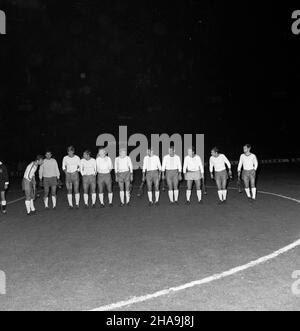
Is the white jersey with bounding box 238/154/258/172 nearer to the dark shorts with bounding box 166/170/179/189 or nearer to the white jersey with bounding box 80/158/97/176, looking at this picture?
the dark shorts with bounding box 166/170/179/189

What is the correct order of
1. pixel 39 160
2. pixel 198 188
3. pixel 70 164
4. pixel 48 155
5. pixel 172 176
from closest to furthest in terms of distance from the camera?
pixel 39 160 < pixel 48 155 < pixel 70 164 < pixel 172 176 < pixel 198 188

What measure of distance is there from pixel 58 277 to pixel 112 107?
151 ft

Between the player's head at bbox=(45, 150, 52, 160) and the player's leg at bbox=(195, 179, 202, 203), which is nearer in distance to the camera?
the player's head at bbox=(45, 150, 52, 160)

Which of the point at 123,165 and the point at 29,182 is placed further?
the point at 123,165

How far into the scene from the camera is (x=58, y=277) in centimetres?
716

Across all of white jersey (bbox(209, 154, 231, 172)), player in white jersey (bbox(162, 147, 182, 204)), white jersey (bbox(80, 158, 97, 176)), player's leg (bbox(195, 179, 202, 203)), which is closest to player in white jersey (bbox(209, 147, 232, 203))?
white jersey (bbox(209, 154, 231, 172))

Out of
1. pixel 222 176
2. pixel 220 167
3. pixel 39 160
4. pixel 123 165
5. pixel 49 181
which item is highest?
pixel 39 160

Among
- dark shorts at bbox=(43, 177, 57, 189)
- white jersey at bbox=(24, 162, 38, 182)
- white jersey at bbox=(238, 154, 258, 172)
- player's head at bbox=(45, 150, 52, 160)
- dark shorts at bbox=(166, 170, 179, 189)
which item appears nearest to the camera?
white jersey at bbox=(24, 162, 38, 182)

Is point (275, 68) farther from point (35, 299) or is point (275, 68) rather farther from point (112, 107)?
point (35, 299)

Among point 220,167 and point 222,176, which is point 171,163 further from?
point 222,176

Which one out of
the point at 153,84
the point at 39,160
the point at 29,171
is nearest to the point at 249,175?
the point at 39,160

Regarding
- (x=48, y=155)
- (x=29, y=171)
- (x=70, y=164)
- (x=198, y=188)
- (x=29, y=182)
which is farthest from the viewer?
(x=198, y=188)
